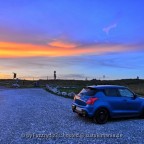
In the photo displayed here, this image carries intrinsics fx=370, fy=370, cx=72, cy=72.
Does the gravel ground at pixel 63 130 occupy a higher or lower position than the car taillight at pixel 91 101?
lower

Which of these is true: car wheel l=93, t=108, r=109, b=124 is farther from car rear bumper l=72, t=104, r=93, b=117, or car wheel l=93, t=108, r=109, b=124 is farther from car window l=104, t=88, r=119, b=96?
car window l=104, t=88, r=119, b=96

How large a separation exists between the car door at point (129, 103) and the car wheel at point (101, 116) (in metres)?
1.22

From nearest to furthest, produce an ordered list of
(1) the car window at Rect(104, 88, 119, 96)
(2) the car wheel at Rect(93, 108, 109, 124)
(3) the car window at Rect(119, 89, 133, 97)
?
(2) the car wheel at Rect(93, 108, 109, 124), (1) the car window at Rect(104, 88, 119, 96), (3) the car window at Rect(119, 89, 133, 97)

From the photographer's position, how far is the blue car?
16530 millimetres

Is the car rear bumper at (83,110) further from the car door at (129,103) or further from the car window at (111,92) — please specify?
the car door at (129,103)

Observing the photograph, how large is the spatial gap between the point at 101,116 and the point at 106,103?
64cm

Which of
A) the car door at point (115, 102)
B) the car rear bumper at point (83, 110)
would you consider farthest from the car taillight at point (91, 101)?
the car door at point (115, 102)

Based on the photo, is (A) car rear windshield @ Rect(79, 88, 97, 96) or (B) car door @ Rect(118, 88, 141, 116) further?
(B) car door @ Rect(118, 88, 141, 116)

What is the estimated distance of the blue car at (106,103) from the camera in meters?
16.5

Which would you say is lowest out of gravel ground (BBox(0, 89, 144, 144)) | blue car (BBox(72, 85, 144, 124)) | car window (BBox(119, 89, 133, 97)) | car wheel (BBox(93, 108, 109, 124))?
gravel ground (BBox(0, 89, 144, 144))

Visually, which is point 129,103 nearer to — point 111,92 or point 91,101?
point 111,92

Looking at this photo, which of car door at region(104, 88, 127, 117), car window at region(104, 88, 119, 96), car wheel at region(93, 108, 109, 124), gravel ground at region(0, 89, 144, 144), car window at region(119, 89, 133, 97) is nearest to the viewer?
gravel ground at region(0, 89, 144, 144)

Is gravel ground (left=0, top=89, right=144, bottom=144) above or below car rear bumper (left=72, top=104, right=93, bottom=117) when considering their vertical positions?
below

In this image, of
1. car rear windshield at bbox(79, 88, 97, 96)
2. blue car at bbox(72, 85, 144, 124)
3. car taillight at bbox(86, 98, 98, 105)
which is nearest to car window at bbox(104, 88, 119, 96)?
blue car at bbox(72, 85, 144, 124)
